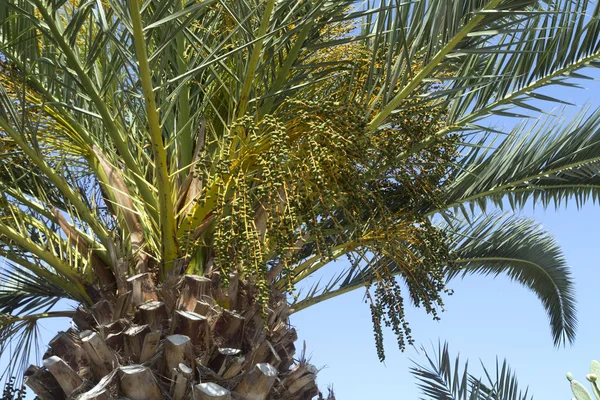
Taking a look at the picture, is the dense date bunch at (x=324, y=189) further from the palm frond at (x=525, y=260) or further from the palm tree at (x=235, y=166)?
the palm frond at (x=525, y=260)

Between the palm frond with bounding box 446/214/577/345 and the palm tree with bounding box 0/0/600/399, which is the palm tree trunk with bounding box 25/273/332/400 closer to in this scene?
the palm tree with bounding box 0/0/600/399

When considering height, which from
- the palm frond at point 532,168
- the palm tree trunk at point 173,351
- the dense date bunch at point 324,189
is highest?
the palm frond at point 532,168

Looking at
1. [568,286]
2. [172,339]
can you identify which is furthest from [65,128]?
[568,286]

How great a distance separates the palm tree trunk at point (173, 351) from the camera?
347 cm

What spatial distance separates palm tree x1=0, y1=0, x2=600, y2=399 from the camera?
10.9ft

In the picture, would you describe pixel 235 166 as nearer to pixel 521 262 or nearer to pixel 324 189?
pixel 324 189

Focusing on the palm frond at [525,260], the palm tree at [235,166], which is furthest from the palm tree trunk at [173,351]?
the palm frond at [525,260]

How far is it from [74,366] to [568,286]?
479 centimetres

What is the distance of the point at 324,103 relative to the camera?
342 centimetres

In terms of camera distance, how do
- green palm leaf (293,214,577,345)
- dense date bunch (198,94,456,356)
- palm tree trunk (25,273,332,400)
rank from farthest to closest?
green palm leaf (293,214,577,345) < palm tree trunk (25,273,332,400) < dense date bunch (198,94,456,356)

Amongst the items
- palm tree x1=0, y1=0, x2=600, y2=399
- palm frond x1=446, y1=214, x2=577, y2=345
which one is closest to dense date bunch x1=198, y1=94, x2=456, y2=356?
palm tree x1=0, y1=0, x2=600, y2=399

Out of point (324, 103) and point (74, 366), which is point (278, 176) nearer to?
point (324, 103)

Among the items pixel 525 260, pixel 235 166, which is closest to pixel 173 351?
pixel 235 166

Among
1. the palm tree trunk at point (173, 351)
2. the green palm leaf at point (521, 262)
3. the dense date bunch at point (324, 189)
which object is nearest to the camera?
the dense date bunch at point (324, 189)
